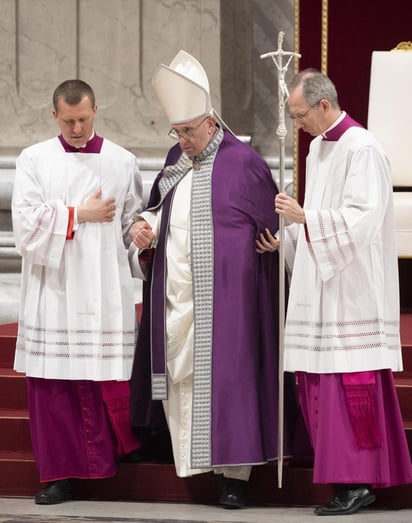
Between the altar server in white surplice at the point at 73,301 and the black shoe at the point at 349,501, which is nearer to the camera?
the black shoe at the point at 349,501

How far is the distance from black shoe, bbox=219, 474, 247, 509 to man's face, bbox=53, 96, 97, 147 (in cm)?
150

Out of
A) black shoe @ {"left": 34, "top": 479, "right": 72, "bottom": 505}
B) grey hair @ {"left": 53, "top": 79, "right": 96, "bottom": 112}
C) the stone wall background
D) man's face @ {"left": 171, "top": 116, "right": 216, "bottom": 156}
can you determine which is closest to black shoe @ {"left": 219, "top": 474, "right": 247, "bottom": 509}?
black shoe @ {"left": 34, "top": 479, "right": 72, "bottom": 505}

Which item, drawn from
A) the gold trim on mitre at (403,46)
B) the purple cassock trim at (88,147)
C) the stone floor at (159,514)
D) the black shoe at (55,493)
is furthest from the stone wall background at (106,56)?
the stone floor at (159,514)

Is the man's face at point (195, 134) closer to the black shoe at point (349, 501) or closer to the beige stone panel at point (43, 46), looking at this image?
the black shoe at point (349, 501)

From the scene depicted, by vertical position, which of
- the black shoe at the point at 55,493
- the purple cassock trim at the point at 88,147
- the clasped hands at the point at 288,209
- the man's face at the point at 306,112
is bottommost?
the black shoe at the point at 55,493

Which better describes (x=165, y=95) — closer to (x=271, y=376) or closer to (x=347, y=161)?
(x=347, y=161)

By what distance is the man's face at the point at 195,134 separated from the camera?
577cm

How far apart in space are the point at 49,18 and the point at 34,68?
11.8 inches

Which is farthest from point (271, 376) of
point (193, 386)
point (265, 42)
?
point (265, 42)

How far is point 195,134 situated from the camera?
19.0 ft

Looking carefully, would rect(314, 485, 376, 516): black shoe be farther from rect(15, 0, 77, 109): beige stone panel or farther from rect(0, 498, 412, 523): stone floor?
rect(15, 0, 77, 109): beige stone panel

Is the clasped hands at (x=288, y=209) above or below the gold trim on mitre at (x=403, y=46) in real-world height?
below

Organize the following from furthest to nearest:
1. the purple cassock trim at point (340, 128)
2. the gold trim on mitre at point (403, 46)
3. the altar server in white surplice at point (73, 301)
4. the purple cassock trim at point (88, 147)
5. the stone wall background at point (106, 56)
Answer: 1. the stone wall background at point (106, 56)
2. the gold trim on mitre at point (403, 46)
3. the purple cassock trim at point (88, 147)
4. the altar server in white surplice at point (73, 301)
5. the purple cassock trim at point (340, 128)

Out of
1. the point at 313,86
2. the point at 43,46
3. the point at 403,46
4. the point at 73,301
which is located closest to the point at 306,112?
the point at 313,86
